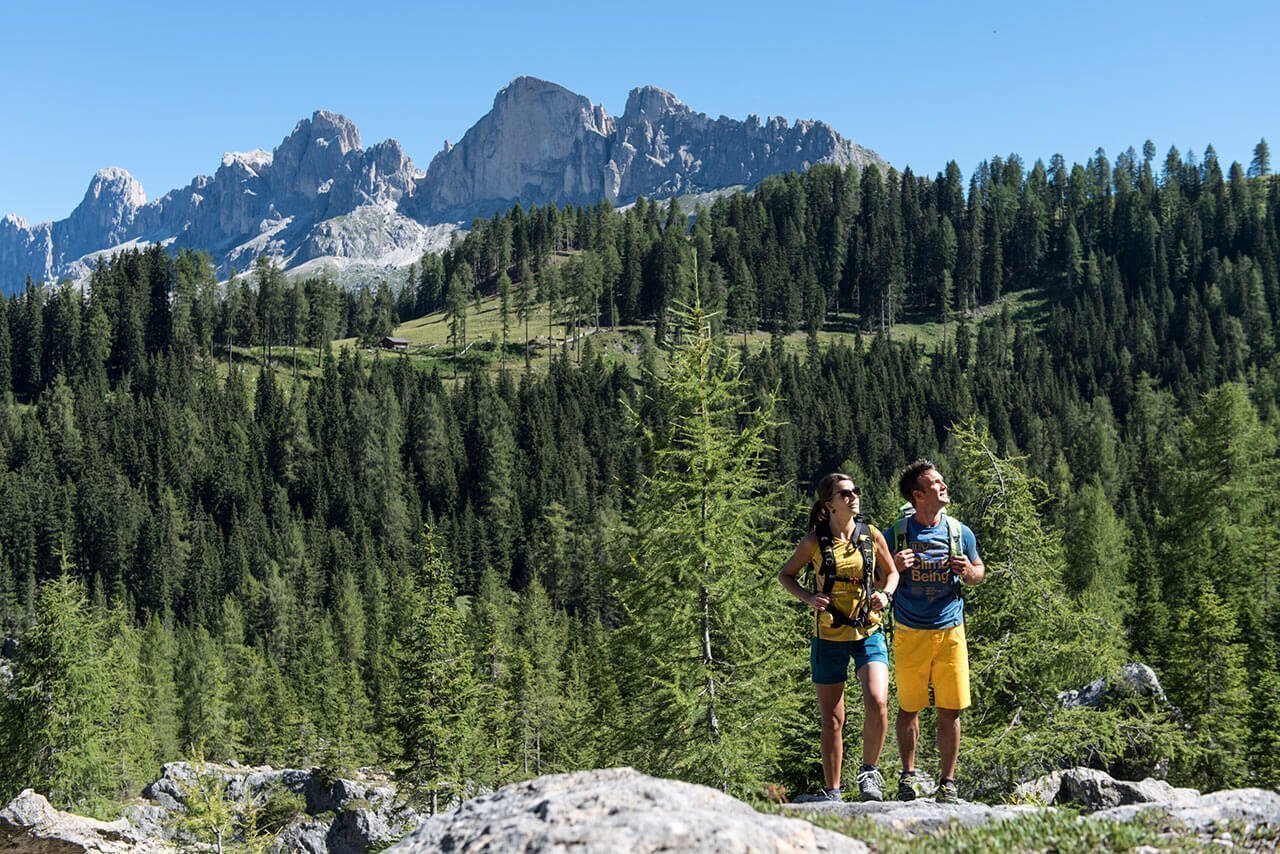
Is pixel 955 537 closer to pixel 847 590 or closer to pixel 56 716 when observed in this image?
pixel 847 590

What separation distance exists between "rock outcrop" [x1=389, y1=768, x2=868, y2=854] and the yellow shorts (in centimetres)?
319

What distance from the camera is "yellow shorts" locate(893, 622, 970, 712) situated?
8.75 metres

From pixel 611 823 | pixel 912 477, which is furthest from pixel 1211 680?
pixel 611 823

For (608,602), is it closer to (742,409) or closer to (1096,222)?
(742,409)

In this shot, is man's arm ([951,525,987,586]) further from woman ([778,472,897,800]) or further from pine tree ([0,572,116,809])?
pine tree ([0,572,116,809])

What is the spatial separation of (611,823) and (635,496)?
1154cm

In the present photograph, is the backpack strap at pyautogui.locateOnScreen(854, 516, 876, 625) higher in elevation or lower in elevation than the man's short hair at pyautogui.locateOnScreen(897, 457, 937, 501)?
lower

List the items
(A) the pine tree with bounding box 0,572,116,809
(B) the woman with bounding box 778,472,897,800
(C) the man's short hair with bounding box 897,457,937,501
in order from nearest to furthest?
1. (B) the woman with bounding box 778,472,897,800
2. (C) the man's short hair with bounding box 897,457,937,501
3. (A) the pine tree with bounding box 0,572,116,809

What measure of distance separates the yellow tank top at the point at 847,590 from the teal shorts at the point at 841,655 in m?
0.11

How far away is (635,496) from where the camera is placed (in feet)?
55.2

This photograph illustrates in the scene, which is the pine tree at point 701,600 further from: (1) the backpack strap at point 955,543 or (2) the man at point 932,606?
(1) the backpack strap at point 955,543

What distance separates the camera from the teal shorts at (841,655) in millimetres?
8797

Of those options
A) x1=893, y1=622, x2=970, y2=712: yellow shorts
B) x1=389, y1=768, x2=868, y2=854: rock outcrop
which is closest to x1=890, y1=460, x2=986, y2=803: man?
x1=893, y1=622, x2=970, y2=712: yellow shorts

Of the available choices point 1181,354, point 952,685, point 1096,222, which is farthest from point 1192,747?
point 1096,222
